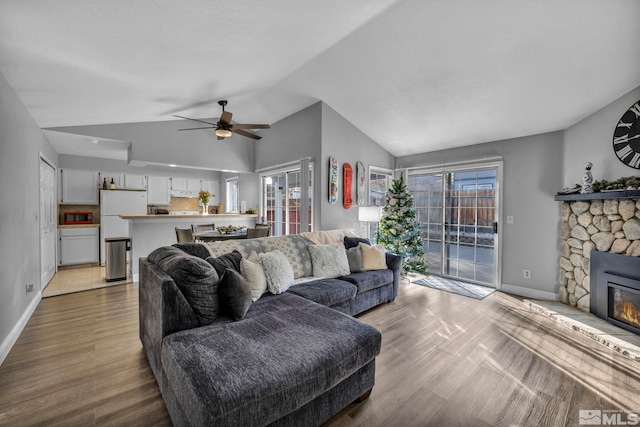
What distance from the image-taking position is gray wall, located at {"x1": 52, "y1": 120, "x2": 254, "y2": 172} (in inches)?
187

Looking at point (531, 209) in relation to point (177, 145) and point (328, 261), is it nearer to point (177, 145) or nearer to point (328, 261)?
point (328, 261)

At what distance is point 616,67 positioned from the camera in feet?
9.23

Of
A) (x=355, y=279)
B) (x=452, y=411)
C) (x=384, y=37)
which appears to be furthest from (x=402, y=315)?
(x=384, y=37)

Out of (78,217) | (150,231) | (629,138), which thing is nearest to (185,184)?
(78,217)

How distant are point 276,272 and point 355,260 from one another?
1.31m

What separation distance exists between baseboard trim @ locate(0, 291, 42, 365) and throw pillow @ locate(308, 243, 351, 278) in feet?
9.27

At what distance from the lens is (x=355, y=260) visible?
12.2 feet

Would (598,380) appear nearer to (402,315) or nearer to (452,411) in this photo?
(452,411)

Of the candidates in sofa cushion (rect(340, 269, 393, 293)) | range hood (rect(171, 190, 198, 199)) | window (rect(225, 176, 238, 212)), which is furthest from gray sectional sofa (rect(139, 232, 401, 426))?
range hood (rect(171, 190, 198, 199))

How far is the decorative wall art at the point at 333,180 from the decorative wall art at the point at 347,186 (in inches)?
7.9

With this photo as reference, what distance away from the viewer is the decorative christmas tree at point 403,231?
4773 millimetres

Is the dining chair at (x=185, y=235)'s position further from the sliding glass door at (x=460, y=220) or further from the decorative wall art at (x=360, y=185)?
the sliding glass door at (x=460, y=220)

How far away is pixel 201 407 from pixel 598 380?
289 cm

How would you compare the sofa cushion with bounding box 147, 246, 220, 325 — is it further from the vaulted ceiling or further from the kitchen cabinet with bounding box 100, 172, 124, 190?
the kitchen cabinet with bounding box 100, 172, 124, 190
